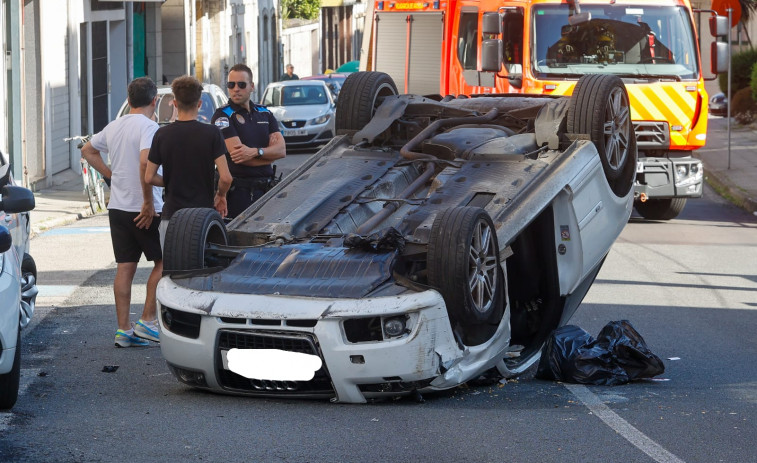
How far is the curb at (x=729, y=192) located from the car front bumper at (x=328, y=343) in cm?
1263

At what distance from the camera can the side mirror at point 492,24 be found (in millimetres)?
14836

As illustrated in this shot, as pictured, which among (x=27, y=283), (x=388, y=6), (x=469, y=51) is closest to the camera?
(x=27, y=283)

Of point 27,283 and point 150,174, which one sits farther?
point 27,283

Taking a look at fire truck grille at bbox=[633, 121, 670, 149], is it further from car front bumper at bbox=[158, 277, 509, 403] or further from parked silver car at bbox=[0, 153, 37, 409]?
parked silver car at bbox=[0, 153, 37, 409]

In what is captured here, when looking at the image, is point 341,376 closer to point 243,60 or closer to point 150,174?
point 150,174

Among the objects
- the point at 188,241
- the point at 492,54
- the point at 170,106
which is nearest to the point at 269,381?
the point at 188,241

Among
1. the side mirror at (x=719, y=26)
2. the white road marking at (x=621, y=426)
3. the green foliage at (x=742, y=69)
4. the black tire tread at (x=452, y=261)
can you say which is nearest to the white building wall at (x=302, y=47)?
the green foliage at (x=742, y=69)

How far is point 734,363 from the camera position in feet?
27.5

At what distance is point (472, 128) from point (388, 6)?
10371 mm

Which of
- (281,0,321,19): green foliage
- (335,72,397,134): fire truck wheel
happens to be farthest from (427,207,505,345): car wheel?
(281,0,321,19): green foliage

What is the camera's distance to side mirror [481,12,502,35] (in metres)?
14.8

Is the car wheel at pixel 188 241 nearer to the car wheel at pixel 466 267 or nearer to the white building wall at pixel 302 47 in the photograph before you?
the car wheel at pixel 466 267

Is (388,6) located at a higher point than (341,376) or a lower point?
higher

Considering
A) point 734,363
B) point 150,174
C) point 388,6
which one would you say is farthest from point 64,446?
point 388,6
